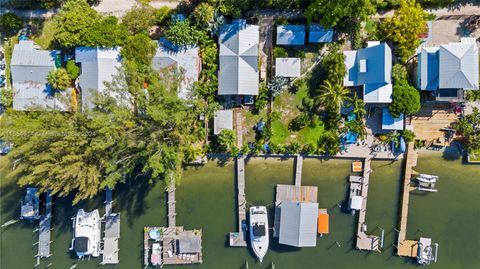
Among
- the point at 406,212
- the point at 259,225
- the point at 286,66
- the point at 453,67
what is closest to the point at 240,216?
the point at 259,225

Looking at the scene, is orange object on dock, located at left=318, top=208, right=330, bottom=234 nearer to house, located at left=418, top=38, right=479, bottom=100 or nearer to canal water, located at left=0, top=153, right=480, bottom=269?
canal water, located at left=0, top=153, right=480, bottom=269

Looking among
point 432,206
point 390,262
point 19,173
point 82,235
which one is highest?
point 19,173

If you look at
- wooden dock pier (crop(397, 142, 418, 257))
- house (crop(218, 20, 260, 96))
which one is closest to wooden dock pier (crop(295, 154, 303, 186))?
house (crop(218, 20, 260, 96))

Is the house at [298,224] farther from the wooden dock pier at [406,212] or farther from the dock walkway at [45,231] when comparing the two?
the dock walkway at [45,231]

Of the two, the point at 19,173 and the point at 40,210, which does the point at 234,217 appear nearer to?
the point at 40,210

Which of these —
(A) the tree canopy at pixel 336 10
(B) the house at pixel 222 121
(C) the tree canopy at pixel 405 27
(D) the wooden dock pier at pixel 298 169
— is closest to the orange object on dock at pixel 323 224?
(D) the wooden dock pier at pixel 298 169

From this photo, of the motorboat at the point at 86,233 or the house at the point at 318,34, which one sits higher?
the house at the point at 318,34

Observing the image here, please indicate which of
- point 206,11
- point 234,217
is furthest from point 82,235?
point 206,11
